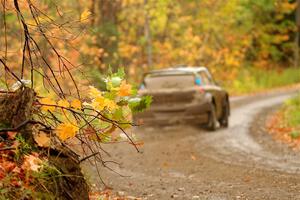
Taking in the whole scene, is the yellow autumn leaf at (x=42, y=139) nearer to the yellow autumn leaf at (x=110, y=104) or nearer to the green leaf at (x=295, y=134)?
the yellow autumn leaf at (x=110, y=104)

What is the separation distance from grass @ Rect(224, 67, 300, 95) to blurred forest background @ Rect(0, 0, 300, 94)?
54 mm

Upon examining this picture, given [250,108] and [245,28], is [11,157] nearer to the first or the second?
[250,108]

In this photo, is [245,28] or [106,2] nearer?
[106,2]

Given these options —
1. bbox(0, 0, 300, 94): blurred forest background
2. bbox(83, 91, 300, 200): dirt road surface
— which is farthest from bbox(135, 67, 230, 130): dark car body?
bbox(0, 0, 300, 94): blurred forest background

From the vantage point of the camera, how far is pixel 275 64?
164 feet

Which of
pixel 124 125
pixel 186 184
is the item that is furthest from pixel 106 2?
pixel 124 125

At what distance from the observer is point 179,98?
57.8ft

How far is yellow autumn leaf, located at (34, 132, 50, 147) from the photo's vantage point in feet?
20.1

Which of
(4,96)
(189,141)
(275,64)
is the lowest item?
(275,64)

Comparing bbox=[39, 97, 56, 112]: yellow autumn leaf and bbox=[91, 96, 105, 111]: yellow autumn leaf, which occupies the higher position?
bbox=[39, 97, 56, 112]: yellow autumn leaf

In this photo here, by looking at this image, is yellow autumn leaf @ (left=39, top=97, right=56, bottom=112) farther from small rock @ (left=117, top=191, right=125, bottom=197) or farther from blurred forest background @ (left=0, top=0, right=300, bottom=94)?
blurred forest background @ (left=0, top=0, right=300, bottom=94)

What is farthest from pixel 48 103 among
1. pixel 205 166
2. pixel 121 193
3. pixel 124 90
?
pixel 205 166

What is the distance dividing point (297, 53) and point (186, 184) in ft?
129

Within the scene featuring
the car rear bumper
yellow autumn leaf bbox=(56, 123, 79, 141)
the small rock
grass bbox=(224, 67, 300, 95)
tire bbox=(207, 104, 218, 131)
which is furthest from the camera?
grass bbox=(224, 67, 300, 95)
